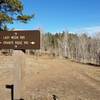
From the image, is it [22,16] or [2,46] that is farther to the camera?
[22,16]

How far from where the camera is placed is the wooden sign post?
1012 cm

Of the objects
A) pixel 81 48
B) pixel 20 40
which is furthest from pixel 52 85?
pixel 81 48

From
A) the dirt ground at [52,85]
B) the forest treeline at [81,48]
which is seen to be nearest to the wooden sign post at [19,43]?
the dirt ground at [52,85]

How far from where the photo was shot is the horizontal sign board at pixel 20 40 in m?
10.1

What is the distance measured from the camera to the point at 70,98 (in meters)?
14.0

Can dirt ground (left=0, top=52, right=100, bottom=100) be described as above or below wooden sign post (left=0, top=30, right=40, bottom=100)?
below

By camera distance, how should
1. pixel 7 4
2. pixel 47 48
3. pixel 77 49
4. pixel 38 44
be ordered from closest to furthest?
pixel 38 44 → pixel 7 4 → pixel 77 49 → pixel 47 48

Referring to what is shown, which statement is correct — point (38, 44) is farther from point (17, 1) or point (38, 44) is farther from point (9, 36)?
point (17, 1)

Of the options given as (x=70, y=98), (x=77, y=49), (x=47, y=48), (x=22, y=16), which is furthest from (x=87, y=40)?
(x=70, y=98)

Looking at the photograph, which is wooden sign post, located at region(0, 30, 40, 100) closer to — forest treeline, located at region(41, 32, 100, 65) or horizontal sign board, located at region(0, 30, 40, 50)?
horizontal sign board, located at region(0, 30, 40, 50)

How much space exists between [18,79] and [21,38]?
1205mm

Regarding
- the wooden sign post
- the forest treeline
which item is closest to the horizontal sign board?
the wooden sign post

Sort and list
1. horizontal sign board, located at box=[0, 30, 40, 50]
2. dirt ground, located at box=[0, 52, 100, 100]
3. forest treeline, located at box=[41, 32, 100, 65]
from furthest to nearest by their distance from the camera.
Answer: forest treeline, located at box=[41, 32, 100, 65]
dirt ground, located at box=[0, 52, 100, 100]
horizontal sign board, located at box=[0, 30, 40, 50]

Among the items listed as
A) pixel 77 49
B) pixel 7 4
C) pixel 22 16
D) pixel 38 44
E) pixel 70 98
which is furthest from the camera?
pixel 77 49
